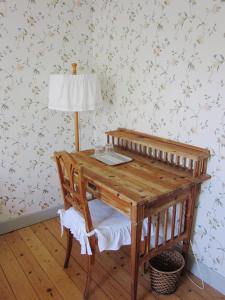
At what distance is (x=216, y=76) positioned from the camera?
162 cm

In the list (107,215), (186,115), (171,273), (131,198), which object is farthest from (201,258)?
(186,115)

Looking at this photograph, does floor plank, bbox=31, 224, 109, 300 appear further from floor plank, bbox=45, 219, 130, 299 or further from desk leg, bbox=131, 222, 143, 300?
desk leg, bbox=131, 222, 143, 300

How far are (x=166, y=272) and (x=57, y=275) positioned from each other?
0.79 m

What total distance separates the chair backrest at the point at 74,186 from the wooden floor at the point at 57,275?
0.54 metres

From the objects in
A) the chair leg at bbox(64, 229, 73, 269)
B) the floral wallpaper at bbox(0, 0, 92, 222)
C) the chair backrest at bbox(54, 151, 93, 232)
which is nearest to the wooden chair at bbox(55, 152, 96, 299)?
the chair backrest at bbox(54, 151, 93, 232)

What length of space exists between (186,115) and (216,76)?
0.32 metres

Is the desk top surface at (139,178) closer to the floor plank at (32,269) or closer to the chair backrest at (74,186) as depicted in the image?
the chair backrest at (74,186)

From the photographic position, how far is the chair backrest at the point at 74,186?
5.16ft

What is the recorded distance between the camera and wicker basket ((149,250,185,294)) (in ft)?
5.87

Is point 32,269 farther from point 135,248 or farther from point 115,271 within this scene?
point 135,248

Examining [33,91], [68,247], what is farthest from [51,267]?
[33,91]

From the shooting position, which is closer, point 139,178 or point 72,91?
point 139,178

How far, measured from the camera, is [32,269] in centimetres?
205

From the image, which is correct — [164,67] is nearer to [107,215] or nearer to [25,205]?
[107,215]
